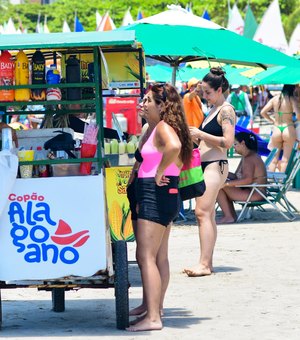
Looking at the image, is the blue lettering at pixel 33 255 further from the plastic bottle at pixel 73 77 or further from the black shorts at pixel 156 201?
the plastic bottle at pixel 73 77

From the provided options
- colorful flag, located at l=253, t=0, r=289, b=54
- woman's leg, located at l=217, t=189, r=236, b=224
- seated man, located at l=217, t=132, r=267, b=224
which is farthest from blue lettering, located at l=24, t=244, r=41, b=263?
colorful flag, located at l=253, t=0, r=289, b=54

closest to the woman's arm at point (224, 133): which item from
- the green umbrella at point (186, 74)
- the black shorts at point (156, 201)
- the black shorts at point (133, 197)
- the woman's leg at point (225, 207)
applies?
the black shorts at point (133, 197)

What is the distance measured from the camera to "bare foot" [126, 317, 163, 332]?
7.14m

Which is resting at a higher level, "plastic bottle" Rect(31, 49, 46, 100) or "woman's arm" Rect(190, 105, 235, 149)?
"plastic bottle" Rect(31, 49, 46, 100)

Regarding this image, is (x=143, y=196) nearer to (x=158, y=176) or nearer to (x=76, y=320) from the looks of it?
(x=158, y=176)

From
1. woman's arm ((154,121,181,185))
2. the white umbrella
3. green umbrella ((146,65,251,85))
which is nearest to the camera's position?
woman's arm ((154,121,181,185))

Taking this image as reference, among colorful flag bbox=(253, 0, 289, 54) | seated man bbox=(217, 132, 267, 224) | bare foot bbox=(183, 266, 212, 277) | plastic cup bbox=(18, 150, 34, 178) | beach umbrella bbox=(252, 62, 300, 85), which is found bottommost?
colorful flag bbox=(253, 0, 289, 54)

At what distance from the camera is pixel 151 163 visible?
7.12 m

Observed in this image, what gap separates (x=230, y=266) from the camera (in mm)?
10133

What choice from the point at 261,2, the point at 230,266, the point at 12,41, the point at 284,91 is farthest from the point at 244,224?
the point at 261,2

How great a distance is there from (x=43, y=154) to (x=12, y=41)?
889 mm

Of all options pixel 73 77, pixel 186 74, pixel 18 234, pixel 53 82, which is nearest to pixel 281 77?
pixel 73 77

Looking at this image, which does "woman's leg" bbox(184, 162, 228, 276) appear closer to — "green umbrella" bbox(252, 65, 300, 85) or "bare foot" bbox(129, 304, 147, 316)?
"bare foot" bbox(129, 304, 147, 316)

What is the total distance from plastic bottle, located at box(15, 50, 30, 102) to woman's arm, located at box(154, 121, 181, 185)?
0.90 meters
